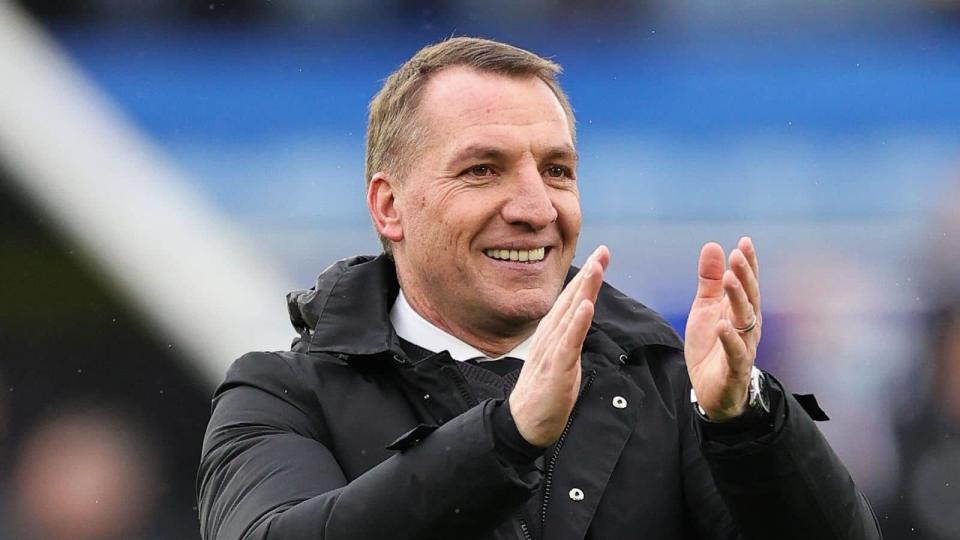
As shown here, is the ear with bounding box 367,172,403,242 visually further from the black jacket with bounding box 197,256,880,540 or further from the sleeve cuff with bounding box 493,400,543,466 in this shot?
the sleeve cuff with bounding box 493,400,543,466

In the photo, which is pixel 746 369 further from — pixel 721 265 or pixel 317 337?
pixel 317 337

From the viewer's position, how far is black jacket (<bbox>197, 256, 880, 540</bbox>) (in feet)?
5.98

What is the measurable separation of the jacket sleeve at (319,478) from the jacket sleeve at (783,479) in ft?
0.87

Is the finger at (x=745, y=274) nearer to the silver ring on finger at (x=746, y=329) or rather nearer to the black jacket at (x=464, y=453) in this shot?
the silver ring on finger at (x=746, y=329)

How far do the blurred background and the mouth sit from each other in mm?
1720

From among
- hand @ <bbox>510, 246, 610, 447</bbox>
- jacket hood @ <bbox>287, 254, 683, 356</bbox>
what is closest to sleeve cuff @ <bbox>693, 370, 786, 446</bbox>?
hand @ <bbox>510, 246, 610, 447</bbox>

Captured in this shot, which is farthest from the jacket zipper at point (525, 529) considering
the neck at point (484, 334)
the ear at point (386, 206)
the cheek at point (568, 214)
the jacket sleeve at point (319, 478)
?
the ear at point (386, 206)

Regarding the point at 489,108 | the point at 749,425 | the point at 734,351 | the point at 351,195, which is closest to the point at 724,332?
the point at 734,351

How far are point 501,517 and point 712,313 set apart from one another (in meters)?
0.38

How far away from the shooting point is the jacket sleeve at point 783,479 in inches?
74.1

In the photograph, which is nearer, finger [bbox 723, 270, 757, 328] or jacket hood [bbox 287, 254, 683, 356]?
finger [bbox 723, 270, 757, 328]

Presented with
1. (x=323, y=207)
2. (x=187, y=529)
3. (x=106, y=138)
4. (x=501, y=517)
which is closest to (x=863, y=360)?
(x=323, y=207)

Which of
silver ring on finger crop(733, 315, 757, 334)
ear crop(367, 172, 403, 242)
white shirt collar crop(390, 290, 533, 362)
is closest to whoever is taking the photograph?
silver ring on finger crop(733, 315, 757, 334)

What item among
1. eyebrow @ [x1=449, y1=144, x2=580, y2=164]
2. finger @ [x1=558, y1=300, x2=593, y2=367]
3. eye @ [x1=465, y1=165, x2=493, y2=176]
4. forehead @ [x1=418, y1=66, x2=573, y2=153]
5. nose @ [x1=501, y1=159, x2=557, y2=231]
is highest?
forehead @ [x1=418, y1=66, x2=573, y2=153]
